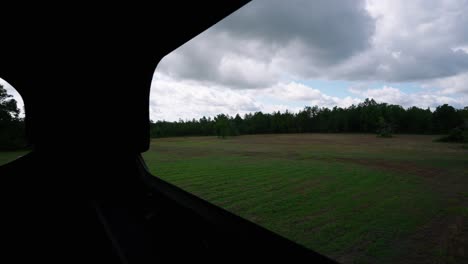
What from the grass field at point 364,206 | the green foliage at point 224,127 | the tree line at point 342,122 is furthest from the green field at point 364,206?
the green foliage at point 224,127

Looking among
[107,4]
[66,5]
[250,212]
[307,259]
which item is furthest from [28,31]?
[250,212]

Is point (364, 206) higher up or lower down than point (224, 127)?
A: lower down

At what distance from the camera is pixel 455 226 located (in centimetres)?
367

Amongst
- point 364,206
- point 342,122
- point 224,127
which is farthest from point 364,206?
point 224,127

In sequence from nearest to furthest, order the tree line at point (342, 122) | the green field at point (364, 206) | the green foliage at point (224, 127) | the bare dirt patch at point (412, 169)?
the green field at point (364, 206) → the tree line at point (342, 122) → the bare dirt patch at point (412, 169) → the green foliage at point (224, 127)

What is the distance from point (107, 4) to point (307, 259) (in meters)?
2.36

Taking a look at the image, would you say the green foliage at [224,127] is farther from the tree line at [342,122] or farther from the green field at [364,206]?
the green field at [364,206]

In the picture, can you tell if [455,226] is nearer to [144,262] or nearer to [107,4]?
[144,262]

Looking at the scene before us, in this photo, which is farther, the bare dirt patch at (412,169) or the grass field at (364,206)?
the bare dirt patch at (412,169)

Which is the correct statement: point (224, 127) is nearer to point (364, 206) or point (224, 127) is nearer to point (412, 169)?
point (412, 169)

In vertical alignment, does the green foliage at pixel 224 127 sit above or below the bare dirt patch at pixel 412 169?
above

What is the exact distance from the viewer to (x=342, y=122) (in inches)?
854

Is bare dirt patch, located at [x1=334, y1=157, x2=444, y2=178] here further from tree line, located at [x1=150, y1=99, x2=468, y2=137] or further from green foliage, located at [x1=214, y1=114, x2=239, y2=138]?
green foliage, located at [x1=214, y1=114, x2=239, y2=138]

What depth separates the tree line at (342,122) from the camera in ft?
20.2
